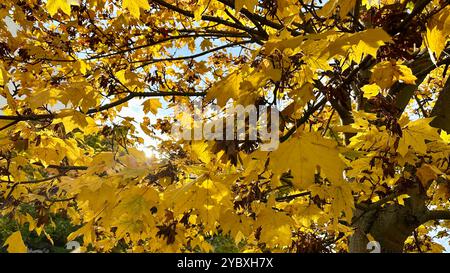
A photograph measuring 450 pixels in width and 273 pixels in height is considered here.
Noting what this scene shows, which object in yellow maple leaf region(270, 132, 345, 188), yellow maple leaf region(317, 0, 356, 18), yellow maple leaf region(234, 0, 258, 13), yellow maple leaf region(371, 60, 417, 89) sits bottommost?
yellow maple leaf region(270, 132, 345, 188)

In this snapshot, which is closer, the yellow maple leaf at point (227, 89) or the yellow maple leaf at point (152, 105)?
the yellow maple leaf at point (227, 89)

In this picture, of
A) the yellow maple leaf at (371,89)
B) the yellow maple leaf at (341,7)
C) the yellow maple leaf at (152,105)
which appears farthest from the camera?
the yellow maple leaf at (152,105)

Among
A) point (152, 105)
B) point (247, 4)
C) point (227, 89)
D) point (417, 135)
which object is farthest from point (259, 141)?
point (152, 105)

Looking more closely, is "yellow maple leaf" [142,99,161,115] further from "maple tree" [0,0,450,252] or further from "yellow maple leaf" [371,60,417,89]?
"yellow maple leaf" [371,60,417,89]

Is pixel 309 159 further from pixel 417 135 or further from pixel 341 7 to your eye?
pixel 417 135

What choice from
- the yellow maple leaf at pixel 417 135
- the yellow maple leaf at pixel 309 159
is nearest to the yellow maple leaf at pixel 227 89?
the yellow maple leaf at pixel 309 159

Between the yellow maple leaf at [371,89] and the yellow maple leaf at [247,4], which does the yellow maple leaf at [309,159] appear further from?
the yellow maple leaf at [371,89]

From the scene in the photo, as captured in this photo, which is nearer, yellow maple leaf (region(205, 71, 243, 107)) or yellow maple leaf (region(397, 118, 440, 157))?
yellow maple leaf (region(205, 71, 243, 107))

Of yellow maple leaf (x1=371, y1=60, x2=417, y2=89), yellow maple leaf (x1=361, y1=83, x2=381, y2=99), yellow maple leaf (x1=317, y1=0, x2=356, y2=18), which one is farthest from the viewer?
yellow maple leaf (x1=361, y1=83, x2=381, y2=99)

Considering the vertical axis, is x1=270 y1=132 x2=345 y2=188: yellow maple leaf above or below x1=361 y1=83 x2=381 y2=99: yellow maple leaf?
below

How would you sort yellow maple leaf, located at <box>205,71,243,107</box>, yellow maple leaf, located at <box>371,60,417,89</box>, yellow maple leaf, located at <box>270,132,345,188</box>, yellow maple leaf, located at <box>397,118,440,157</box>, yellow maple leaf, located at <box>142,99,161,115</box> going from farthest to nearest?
yellow maple leaf, located at <box>142,99,161,115</box>
yellow maple leaf, located at <box>397,118,440,157</box>
yellow maple leaf, located at <box>371,60,417,89</box>
yellow maple leaf, located at <box>205,71,243,107</box>
yellow maple leaf, located at <box>270,132,345,188</box>

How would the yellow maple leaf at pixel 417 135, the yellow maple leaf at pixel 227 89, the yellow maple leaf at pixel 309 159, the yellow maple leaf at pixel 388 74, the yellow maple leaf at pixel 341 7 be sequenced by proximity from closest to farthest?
the yellow maple leaf at pixel 309 159
the yellow maple leaf at pixel 341 7
the yellow maple leaf at pixel 227 89
the yellow maple leaf at pixel 388 74
the yellow maple leaf at pixel 417 135

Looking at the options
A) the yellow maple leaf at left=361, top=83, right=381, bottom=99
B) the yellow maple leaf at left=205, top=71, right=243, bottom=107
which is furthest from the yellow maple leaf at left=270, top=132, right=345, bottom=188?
the yellow maple leaf at left=361, top=83, right=381, bottom=99
